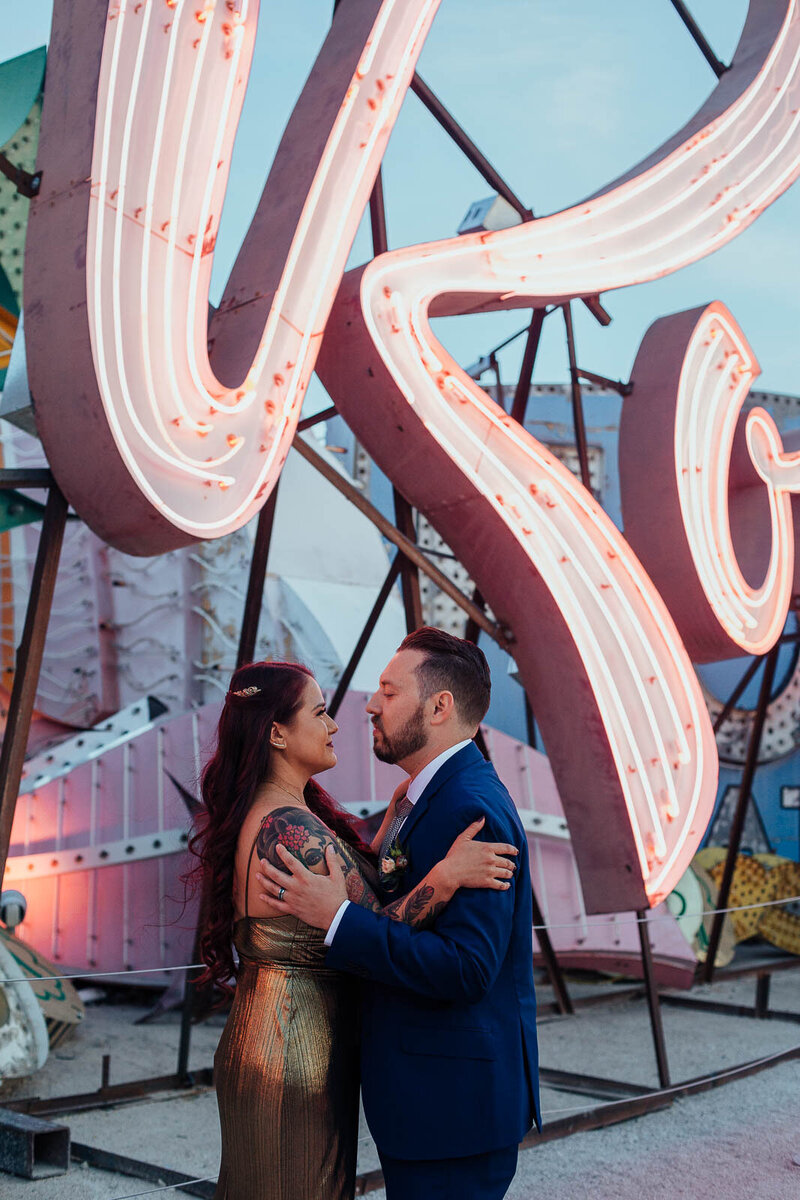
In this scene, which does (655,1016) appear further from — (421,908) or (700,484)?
(421,908)

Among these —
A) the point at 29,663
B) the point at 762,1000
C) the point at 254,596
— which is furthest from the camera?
the point at 762,1000

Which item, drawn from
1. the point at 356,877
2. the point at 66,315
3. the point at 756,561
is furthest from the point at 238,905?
the point at 756,561

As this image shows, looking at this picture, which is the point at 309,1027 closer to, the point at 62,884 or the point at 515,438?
the point at 515,438

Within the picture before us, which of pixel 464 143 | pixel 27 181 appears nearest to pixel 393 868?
pixel 27 181

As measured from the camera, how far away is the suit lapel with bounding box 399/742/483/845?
2561mm

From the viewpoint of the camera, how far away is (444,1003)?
2.38m

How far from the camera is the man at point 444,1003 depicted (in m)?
2.29

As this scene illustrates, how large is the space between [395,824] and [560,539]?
273 cm

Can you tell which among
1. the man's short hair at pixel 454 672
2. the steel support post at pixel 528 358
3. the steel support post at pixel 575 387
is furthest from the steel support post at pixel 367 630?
the man's short hair at pixel 454 672

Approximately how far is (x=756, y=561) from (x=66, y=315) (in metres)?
4.14

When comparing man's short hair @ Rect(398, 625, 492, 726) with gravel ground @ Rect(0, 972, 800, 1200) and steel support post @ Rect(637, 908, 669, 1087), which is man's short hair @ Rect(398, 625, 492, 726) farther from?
steel support post @ Rect(637, 908, 669, 1087)

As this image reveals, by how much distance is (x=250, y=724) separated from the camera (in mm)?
2645

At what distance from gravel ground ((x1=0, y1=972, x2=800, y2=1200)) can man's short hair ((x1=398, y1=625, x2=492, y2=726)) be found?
263 cm

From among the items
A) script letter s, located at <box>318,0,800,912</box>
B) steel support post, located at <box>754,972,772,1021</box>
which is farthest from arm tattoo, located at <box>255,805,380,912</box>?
steel support post, located at <box>754,972,772,1021</box>
